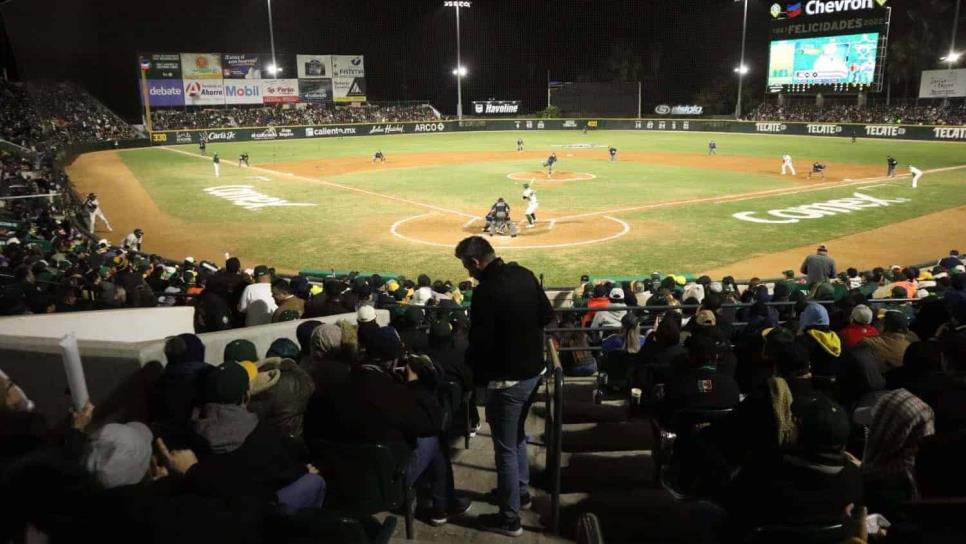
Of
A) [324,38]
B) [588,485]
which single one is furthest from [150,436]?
[324,38]

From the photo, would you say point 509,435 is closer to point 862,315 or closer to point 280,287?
point 862,315

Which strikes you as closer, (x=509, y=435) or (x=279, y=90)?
(x=509, y=435)

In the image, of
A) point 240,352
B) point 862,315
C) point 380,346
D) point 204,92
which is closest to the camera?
point 380,346

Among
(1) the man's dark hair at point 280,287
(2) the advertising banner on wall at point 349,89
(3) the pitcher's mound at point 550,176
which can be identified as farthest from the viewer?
(2) the advertising banner on wall at point 349,89

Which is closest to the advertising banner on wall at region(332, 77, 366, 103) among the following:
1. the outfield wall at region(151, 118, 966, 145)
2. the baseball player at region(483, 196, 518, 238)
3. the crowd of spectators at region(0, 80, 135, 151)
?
the outfield wall at region(151, 118, 966, 145)

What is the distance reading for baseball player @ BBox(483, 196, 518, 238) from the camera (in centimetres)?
2105

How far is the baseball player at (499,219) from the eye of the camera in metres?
21.0

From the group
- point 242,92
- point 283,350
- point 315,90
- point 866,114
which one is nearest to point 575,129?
point 866,114

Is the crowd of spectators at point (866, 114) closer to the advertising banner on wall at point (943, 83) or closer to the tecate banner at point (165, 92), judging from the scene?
the advertising banner on wall at point (943, 83)

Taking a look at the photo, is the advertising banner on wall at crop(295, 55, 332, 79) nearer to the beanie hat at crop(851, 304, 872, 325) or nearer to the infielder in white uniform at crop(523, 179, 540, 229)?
the infielder in white uniform at crop(523, 179, 540, 229)

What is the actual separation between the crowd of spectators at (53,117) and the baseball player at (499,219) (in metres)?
29.2

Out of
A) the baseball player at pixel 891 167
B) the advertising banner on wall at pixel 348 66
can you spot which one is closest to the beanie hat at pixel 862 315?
the baseball player at pixel 891 167

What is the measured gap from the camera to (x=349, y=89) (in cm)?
7556

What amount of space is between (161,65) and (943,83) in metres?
70.9
